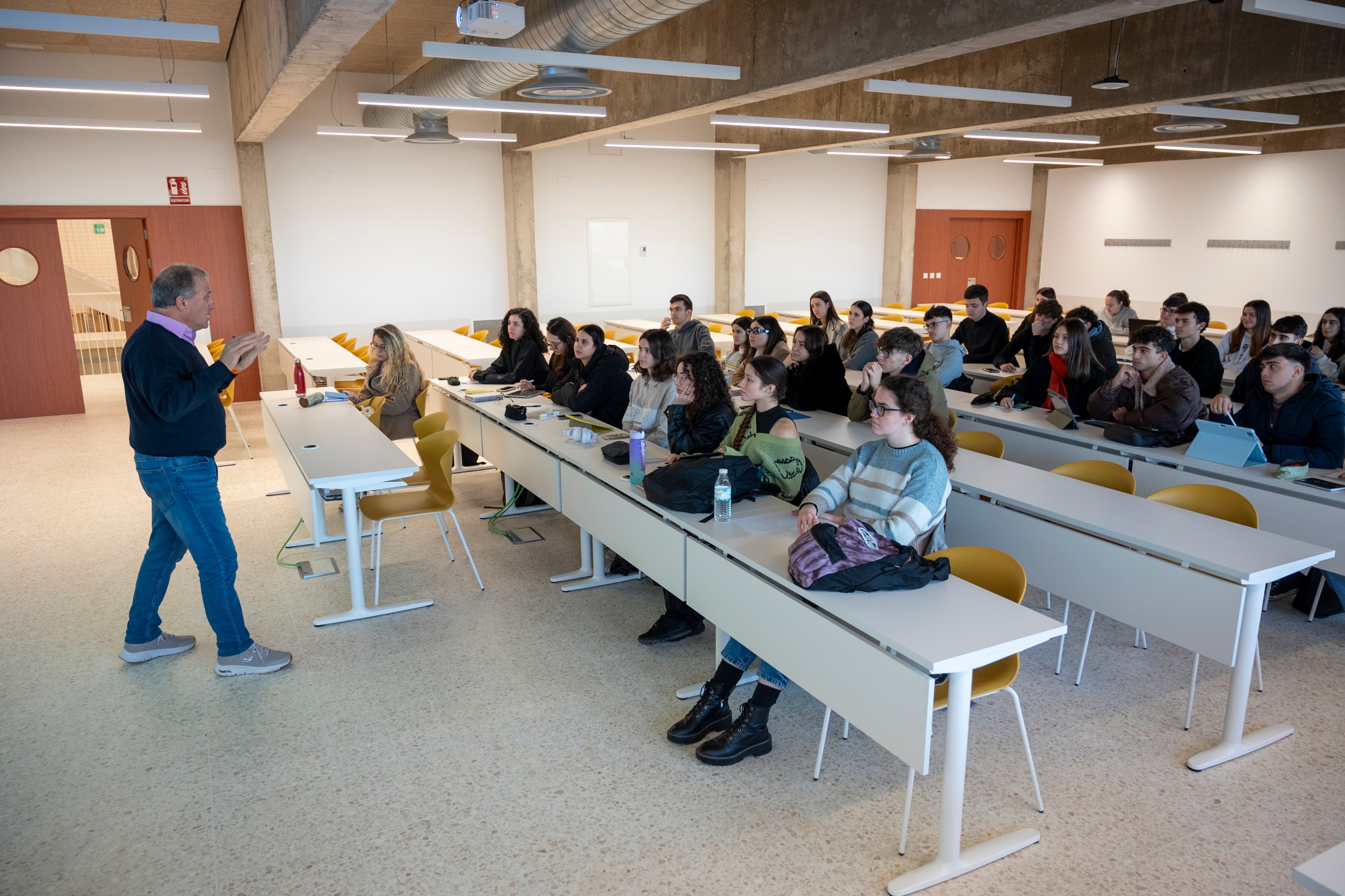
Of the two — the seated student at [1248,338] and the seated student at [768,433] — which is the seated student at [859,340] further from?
the seated student at [768,433]

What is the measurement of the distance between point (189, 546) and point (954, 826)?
330 centimetres

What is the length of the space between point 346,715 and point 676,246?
10.9 metres

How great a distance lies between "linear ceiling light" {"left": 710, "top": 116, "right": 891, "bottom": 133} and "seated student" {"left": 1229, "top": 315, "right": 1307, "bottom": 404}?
4.32 metres

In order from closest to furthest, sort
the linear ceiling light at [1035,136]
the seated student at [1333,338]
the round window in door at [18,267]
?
the seated student at [1333,338]
the linear ceiling light at [1035,136]
the round window in door at [18,267]

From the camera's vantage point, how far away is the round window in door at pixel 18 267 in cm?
1009

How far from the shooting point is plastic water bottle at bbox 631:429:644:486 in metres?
4.19

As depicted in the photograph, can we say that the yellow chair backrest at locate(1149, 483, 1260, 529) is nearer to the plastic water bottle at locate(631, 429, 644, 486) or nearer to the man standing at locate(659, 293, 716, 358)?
the plastic water bottle at locate(631, 429, 644, 486)

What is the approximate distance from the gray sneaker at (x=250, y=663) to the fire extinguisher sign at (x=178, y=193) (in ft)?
27.9

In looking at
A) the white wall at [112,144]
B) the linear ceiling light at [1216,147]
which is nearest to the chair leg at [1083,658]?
the linear ceiling light at [1216,147]

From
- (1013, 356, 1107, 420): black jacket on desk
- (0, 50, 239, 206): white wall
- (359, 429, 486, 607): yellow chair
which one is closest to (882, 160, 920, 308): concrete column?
(1013, 356, 1107, 420): black jacket on desk

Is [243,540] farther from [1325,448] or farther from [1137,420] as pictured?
[1325,448]

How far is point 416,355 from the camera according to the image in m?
10.9

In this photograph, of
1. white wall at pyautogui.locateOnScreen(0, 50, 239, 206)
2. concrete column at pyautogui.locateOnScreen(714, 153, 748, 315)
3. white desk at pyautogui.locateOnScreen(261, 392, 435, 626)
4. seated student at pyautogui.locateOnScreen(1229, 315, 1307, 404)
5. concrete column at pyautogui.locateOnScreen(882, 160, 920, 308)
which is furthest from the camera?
concrete column at pyautogui.locateOnScreen(882, 160, 920, 308)

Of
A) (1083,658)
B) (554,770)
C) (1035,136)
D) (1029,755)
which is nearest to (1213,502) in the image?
(1083,658)
